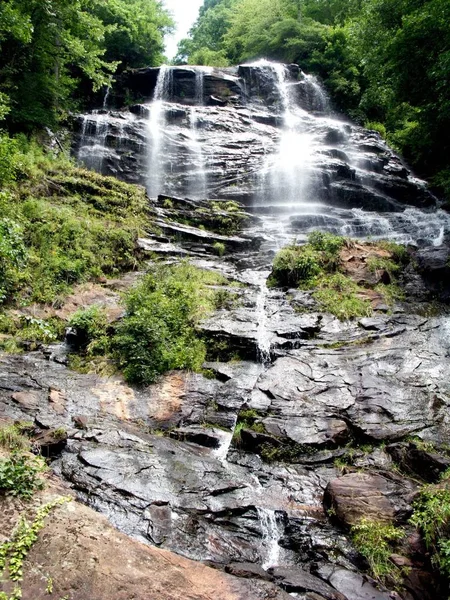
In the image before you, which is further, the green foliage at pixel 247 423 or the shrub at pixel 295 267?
the shrub at pixel 295 267

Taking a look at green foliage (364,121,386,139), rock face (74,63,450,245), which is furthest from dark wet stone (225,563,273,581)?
green foliage (364,121,386,139)

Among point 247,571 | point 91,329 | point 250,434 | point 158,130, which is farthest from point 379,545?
point 158,130

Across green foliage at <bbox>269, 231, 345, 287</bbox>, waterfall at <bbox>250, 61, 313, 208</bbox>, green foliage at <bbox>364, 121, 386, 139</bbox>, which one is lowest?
green foliage at <bbox>269, 231, 345, 287</bbox>

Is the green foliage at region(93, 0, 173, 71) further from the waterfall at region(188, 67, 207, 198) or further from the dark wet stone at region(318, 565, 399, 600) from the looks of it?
the dark wet stone at region(318, 565, 399, 600)

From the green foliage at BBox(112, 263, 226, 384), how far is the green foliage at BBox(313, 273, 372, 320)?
3.02 meters

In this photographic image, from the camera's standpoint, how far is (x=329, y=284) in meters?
11.9

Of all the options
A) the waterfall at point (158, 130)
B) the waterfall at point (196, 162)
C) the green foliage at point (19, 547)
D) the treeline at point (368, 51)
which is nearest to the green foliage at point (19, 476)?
the green foliage at point (19, 547)

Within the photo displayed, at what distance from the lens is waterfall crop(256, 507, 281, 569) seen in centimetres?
499

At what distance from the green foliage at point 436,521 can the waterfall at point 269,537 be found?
1673 millimetres

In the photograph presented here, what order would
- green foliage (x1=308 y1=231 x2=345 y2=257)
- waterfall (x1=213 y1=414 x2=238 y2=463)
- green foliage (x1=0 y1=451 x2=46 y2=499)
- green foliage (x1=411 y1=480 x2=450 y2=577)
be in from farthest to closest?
green foliage (x1=308 y1=231 x2=345 y2=257), waterfall (x1=213 y1=414 x2=238 y2=463), green foliage (x1=411 y1=480 x2=450 y2=577), green foliage (x1=0 y1=451 x2=46 y2=499)

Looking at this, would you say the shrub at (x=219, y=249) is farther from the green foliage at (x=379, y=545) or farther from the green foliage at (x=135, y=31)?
the green foliage at (x=135, y=31)

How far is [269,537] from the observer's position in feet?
17.4

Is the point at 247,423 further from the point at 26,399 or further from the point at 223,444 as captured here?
the point at 26,399

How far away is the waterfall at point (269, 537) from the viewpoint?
4986mm
